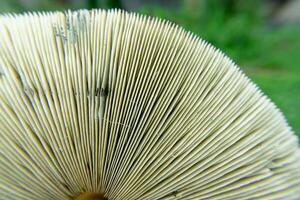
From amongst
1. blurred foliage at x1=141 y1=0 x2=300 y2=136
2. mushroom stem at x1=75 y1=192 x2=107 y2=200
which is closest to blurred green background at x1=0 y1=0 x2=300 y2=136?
blurred foliage at x1=141 y1=0 x2=300 y2=136

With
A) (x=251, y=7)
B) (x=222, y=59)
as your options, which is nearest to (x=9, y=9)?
(x=251, y=7)

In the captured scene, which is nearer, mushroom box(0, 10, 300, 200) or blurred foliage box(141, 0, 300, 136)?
mushroom box(0, 10, 300, 200)

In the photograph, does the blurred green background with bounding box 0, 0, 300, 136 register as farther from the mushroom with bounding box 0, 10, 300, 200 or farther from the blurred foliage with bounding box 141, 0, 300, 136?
the mushroom with bounding box 0, 10, 300, 200

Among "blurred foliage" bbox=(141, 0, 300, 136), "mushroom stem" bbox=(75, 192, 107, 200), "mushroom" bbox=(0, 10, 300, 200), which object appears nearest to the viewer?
"mushroom" bbox=(0, 10, 300, 200)

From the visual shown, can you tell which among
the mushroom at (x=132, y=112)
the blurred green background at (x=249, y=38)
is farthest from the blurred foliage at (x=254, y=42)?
the mushroom at (x=132, y=112)

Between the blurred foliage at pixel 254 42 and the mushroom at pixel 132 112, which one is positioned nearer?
the mushroom at pixel 132 112

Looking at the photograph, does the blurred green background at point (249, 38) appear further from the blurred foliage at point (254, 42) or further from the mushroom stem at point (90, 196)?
the mushroom stem at point (90, 196)
